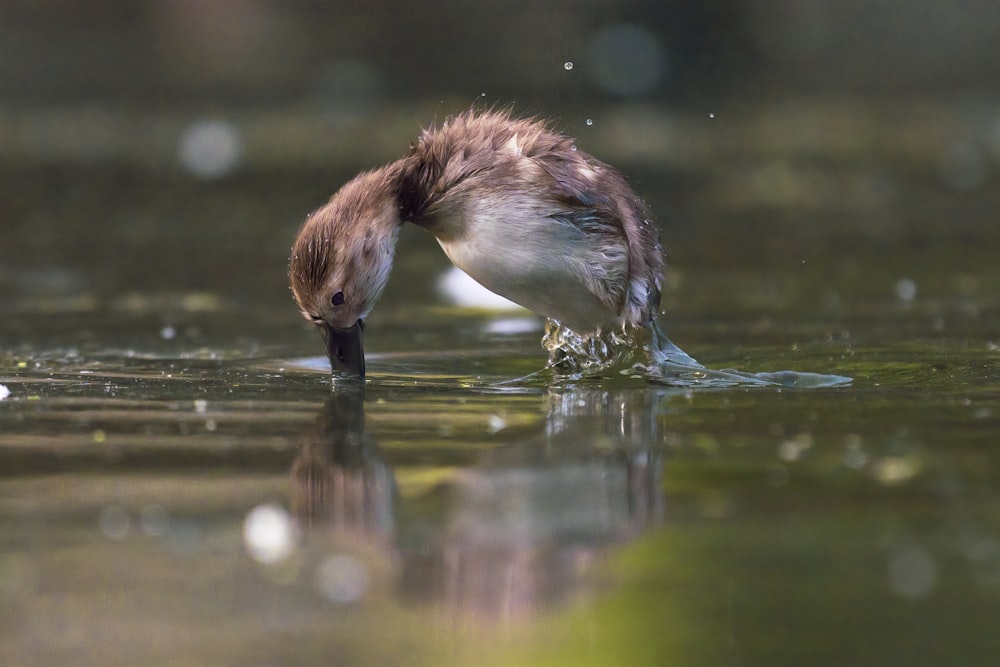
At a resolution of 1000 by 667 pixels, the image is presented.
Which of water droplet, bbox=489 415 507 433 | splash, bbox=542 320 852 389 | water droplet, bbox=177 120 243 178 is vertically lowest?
water droplet, bbox=489 415 507 433

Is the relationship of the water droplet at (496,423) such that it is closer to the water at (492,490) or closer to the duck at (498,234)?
the water at (492,490)

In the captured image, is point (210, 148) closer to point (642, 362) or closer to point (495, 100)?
point (495, 100)

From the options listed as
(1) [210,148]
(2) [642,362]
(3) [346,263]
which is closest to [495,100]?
(1) [210,148]

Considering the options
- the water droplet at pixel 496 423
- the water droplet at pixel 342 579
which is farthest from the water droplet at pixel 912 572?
the water droplet at pixel 496 423

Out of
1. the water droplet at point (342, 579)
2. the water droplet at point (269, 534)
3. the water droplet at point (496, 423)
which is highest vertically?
the water droplet at point (496, 423)

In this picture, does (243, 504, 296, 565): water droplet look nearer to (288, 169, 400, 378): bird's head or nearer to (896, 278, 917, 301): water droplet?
(288, 169, 400, 378): bird's head

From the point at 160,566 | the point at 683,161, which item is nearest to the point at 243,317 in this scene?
the point at 160,566

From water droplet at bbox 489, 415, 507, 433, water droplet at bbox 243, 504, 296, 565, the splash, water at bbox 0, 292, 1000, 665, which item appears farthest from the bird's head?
water droplet at bbox 243, 504, 296, 565
